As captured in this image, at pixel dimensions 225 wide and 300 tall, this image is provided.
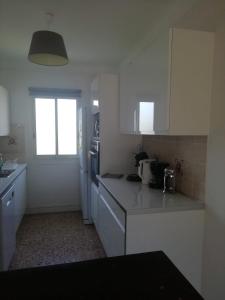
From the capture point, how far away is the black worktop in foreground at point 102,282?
2.49ft

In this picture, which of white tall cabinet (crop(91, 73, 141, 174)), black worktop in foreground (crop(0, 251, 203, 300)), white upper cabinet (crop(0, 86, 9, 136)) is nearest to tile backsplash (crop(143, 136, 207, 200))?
white tall cabinet (crop(91, 73, 141, 174))

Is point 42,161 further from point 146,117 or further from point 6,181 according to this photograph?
point 146,117

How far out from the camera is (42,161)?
3.82 metres

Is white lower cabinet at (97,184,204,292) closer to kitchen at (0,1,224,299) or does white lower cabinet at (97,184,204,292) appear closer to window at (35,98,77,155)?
kitchen at (0,1,224,299)

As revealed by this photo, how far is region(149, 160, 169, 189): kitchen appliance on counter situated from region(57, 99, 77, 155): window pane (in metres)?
2.09

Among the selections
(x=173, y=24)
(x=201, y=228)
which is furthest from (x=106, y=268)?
(x=173, y=24)

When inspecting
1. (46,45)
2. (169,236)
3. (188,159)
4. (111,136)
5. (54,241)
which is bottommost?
(54,241)

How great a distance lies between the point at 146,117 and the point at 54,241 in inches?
80.8

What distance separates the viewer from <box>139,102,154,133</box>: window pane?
5.98 feet

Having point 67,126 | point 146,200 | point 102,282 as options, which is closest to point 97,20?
point 146,200

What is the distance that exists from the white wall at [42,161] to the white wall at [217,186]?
8.54 feet

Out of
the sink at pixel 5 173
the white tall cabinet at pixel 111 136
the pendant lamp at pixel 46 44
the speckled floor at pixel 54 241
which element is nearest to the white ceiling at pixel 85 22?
the pendant lamp at pixel 46 44

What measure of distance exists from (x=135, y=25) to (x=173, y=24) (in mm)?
476

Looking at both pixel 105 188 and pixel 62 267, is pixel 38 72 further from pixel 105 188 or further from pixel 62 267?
pixel 62 267
